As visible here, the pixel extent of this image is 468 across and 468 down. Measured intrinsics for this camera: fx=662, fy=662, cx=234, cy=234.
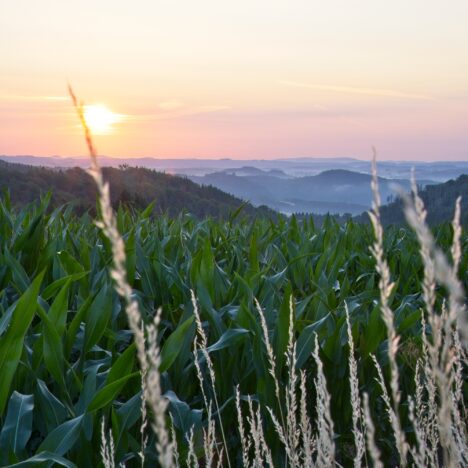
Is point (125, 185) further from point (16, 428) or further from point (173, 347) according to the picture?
point (16, 428)

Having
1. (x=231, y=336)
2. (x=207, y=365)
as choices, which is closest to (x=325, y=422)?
(x=231, y=336)

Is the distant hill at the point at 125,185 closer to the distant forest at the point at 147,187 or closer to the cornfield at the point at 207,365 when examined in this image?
the distant forest at the point at 147,187

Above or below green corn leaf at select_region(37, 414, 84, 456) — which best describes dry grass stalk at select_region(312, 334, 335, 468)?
above

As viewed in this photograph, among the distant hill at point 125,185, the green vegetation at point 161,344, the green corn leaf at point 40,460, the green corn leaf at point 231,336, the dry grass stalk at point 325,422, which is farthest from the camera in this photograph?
the distant hill at point 125,185

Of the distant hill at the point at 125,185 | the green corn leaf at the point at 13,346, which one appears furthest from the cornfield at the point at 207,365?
the distant hill at the point at 125,185

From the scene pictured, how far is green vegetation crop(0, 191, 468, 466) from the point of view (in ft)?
7.25

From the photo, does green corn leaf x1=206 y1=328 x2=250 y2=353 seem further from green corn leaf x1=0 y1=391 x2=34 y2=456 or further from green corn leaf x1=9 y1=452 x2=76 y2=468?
green corn leaf x1=9 y1=452 x2=76 y2=468

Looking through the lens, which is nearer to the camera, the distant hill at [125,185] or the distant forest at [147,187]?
the distant forest at [147,187]

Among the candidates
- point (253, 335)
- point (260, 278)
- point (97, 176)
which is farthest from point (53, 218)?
point (97, 176)

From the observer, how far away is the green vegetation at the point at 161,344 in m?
2.21

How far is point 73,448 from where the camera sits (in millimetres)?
2232

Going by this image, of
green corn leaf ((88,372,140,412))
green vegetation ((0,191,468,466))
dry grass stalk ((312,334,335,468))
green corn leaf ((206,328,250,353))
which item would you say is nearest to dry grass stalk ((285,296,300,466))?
dry grass stalk ((312,334,335,468))

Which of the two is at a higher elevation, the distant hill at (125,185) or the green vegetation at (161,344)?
the green vegetation at (161,344)

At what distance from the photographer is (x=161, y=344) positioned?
132 inches
